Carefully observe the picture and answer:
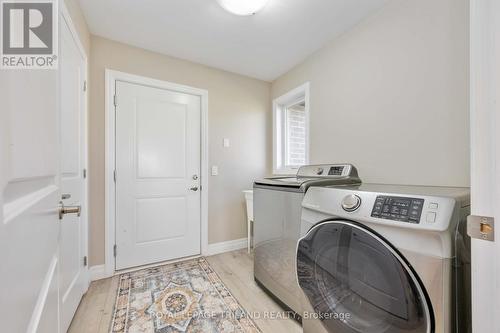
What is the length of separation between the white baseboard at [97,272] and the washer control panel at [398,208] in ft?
7.70

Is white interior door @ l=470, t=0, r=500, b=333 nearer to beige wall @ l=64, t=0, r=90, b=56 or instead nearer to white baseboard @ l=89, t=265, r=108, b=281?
beige wall @ l=64, t=0, r=90, b=56

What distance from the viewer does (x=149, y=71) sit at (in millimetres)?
2193

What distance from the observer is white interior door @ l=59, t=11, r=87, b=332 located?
122 cm

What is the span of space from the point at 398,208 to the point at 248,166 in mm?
2099

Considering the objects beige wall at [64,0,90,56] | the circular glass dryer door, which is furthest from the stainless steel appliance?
beige wall at [64,0,90,56]

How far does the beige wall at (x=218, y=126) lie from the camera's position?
1956 millimetres

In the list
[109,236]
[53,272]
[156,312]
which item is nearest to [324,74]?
[53,272]

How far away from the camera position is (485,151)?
594mm

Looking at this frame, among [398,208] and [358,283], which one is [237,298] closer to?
[358,283]

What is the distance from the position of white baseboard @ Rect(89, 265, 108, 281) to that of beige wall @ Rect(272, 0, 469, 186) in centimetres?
243

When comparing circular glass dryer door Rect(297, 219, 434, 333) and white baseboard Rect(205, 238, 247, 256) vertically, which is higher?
circular glass dryer door Rect(297, 219, 434, 333)

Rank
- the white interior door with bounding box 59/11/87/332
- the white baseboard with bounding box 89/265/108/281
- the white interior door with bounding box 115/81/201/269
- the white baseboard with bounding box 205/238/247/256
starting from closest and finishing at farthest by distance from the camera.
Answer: the white interior door with bounding box 59/11/87/332 → the white baseboard with bounding box 89/265/108/281 → the white interior door with bounding box 115/81/201/269 → the white baseboard with bounding box 205/238/247/256

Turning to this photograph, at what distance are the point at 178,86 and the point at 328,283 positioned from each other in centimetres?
233

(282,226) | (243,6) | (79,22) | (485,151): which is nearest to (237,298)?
(282,226)
